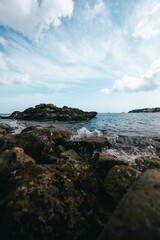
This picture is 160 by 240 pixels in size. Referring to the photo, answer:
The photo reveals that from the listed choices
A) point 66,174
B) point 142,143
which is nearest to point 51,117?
point 142,143

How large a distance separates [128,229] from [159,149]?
13.6 metres

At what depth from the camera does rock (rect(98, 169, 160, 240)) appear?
2.97m

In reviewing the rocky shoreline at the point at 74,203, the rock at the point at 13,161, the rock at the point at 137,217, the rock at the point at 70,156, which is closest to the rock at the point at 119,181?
the rocky shoreline at the point at 74,203

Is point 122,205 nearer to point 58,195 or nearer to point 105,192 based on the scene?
point 58,195

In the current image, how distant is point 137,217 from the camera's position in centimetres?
313

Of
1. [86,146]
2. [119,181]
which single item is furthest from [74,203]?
[86,146]

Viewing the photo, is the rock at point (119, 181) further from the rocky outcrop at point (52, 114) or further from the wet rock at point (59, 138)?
the rocky outcrop at point (52, 114)

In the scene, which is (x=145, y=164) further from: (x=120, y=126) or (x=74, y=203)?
(x=120, y=126)

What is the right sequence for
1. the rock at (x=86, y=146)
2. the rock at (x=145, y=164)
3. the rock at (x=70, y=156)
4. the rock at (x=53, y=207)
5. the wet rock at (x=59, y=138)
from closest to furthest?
the rock at (x=53, y=207)
the rock at (x=145, y=164)
the rock at (x=70, y=156)
the rock at (x=86, y=146)
the wet rock at (x=59, y=138)

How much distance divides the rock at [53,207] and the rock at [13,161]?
1.12 meters

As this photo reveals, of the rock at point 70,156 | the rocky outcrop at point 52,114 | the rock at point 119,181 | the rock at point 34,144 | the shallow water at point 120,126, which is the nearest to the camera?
the rock at point 119,181

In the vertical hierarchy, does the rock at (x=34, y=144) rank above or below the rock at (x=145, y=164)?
above

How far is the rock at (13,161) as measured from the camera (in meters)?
6.93

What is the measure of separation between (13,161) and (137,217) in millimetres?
5149
